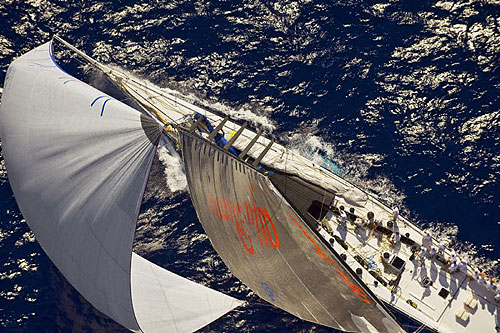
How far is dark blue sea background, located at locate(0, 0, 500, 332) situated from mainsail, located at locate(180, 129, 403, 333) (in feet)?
17.9

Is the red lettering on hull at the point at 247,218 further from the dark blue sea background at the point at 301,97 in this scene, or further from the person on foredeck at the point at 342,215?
the dark blue sea background at the point at 301,97

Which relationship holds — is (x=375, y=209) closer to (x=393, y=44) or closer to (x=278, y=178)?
(x=278, y=178)

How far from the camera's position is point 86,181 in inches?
883

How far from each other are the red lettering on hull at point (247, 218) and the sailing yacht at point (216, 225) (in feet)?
0.19

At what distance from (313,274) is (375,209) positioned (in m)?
7.08

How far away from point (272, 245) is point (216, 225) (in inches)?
122

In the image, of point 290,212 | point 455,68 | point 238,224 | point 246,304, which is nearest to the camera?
point 290,212

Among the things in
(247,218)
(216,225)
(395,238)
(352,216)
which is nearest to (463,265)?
(395,238)

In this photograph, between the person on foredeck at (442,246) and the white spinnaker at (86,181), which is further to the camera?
the person on foredeck at (442,246)

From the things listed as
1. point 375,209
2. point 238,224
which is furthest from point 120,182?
point 375,209

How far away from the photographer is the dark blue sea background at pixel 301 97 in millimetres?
27375

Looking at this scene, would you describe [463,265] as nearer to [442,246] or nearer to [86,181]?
[442,246]

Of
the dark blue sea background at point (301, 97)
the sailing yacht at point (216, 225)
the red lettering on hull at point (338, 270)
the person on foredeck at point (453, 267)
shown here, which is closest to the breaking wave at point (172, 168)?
the dark blue sea background at point (301, 97)

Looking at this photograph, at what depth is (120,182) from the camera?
21891mm
